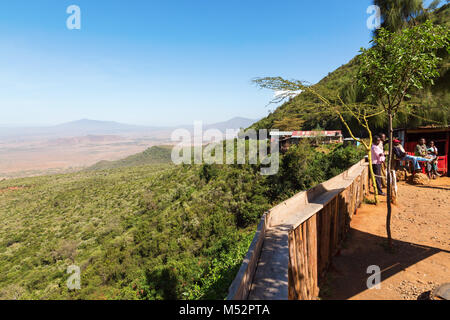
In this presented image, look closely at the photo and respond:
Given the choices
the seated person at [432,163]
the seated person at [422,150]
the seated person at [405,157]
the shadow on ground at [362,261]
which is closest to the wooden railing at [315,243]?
the shadow on ground at [362,261]

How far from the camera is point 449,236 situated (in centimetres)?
543

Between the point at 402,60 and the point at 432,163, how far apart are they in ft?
27.6

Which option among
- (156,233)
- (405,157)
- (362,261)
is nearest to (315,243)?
(362,261)

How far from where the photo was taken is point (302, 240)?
3.81 metres

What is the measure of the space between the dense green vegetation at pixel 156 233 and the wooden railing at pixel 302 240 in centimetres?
427

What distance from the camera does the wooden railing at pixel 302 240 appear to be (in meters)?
2.85

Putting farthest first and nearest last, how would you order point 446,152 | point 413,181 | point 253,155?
1. point 253,155
2. point 446,152
3. point 413,181

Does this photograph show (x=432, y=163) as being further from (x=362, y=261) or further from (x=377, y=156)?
(x=362, y=261)

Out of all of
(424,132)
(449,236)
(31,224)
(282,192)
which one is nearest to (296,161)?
(282,192)

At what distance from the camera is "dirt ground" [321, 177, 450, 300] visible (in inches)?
159

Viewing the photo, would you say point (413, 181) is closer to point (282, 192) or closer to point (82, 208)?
point (282, 192)

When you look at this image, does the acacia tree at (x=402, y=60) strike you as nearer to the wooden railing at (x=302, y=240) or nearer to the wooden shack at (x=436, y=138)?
the wooden railing at (x=302, y=240)

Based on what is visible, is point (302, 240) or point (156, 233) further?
point (156, 233)
